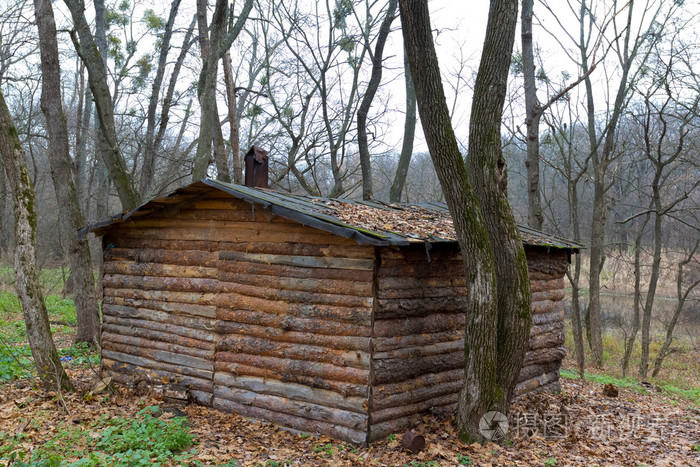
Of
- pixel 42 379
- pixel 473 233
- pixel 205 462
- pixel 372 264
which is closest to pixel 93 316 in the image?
pixel 42 379

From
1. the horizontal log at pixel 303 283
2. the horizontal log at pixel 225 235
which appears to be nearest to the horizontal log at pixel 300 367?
the horizontal log at pixel 303 283

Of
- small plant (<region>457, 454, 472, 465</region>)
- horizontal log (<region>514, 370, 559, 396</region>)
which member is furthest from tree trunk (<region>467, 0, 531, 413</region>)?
horizontal log (<region>514, 370, 559, 396</region>)

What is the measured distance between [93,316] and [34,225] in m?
4.22

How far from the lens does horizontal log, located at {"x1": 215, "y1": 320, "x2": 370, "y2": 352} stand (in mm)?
6680

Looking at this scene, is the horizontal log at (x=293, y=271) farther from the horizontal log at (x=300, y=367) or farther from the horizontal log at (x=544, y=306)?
the horizontal log at (x=544, y=306)

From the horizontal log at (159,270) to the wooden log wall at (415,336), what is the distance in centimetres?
282

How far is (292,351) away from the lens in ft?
23.4

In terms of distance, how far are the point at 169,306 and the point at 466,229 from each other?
490cm

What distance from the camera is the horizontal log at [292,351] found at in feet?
21.9

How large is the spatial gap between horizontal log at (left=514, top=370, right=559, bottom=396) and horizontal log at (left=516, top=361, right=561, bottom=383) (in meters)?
0.06

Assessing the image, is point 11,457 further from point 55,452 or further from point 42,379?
point 42,379

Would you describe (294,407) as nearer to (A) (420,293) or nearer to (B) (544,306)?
(A) (420,293)

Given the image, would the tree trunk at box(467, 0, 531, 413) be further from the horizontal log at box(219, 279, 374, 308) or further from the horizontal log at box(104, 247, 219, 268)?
the horizontal log at box(104, 247, 219, 268)

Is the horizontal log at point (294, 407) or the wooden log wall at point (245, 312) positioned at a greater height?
the wooden log wall at point (245, 312)
